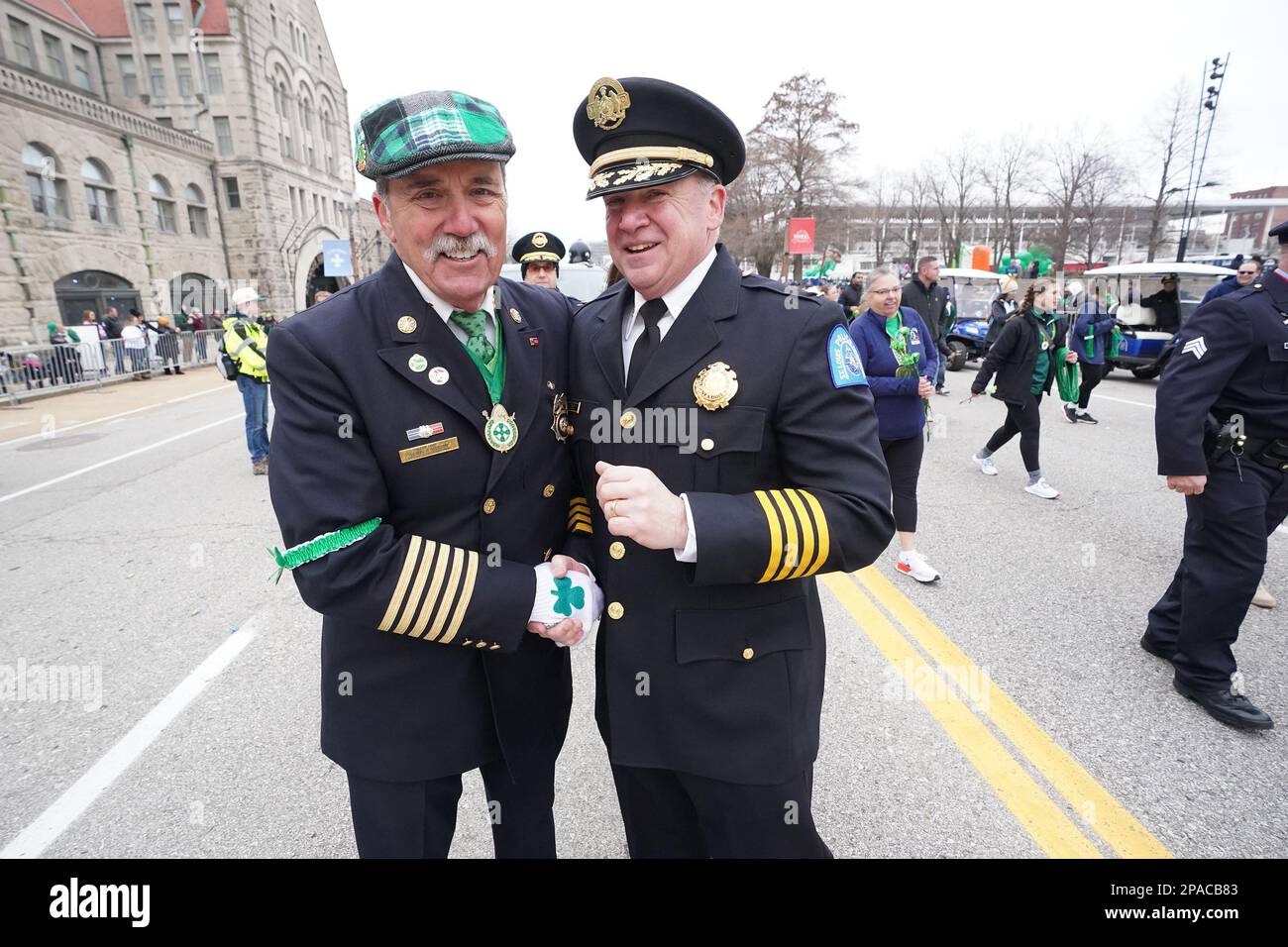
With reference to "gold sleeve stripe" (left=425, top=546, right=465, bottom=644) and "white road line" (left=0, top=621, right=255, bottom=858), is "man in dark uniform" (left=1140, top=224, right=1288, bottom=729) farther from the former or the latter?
"white road line" (left=0, top=621, right=255, bottom=858)

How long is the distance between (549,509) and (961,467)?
706cm

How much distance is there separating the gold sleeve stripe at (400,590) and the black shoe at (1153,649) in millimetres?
3936

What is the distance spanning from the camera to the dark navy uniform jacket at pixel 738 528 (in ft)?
4.73

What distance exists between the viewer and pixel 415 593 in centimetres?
145

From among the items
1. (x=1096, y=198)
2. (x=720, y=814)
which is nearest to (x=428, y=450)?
(x=720, y=814)

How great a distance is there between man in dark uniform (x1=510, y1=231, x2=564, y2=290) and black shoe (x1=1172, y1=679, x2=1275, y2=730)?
572 cm

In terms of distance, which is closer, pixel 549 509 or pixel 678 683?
pixel 678 683

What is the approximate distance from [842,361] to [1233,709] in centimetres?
293

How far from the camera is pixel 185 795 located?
2660 mm

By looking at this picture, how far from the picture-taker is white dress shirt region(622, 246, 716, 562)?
146 centimetres

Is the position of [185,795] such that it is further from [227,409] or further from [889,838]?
[227,409]

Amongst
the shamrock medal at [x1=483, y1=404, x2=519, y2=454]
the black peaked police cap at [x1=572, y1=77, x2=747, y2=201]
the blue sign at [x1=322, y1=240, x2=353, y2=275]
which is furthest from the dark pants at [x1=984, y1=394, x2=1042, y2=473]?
the blue sign at [x1=322, y1=240, x2=353, y2=275]
